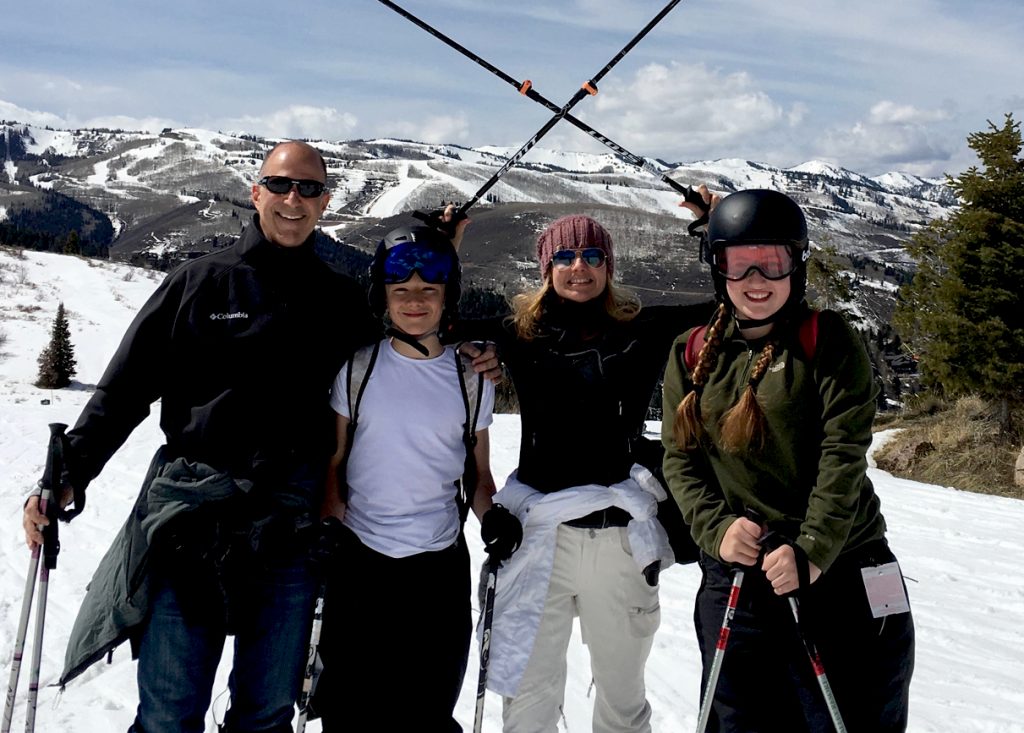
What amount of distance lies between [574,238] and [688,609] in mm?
4163

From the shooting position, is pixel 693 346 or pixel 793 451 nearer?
pixel 793 451

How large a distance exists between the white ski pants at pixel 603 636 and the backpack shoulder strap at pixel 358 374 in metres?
1.06

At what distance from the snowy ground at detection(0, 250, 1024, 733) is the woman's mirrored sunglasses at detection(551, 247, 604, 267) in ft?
6.78

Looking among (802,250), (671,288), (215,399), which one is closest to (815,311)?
(802,250)

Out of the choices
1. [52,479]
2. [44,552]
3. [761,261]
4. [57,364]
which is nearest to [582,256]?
[761,261]

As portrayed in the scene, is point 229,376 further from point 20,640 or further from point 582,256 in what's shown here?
point 582,256

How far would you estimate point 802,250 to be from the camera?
10.1ft

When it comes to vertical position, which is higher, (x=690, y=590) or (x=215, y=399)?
(x=215, y=399)

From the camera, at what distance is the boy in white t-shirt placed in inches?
132

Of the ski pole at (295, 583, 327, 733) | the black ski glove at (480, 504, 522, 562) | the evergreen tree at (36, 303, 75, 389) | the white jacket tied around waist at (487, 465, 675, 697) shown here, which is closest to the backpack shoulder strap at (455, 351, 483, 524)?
the black ski glove at (480, 504, 522, 562)

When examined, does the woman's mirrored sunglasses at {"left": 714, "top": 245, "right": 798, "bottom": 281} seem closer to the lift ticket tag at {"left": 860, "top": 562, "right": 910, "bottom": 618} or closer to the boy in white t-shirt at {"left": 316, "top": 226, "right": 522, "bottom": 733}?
the lift ticket tag at {"left": 860, "top": 562, "right": 910, "bottom": 618}

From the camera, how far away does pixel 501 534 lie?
3.39 meters

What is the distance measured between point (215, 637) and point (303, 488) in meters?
0.67

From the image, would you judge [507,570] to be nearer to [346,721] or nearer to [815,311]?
[346,721]
